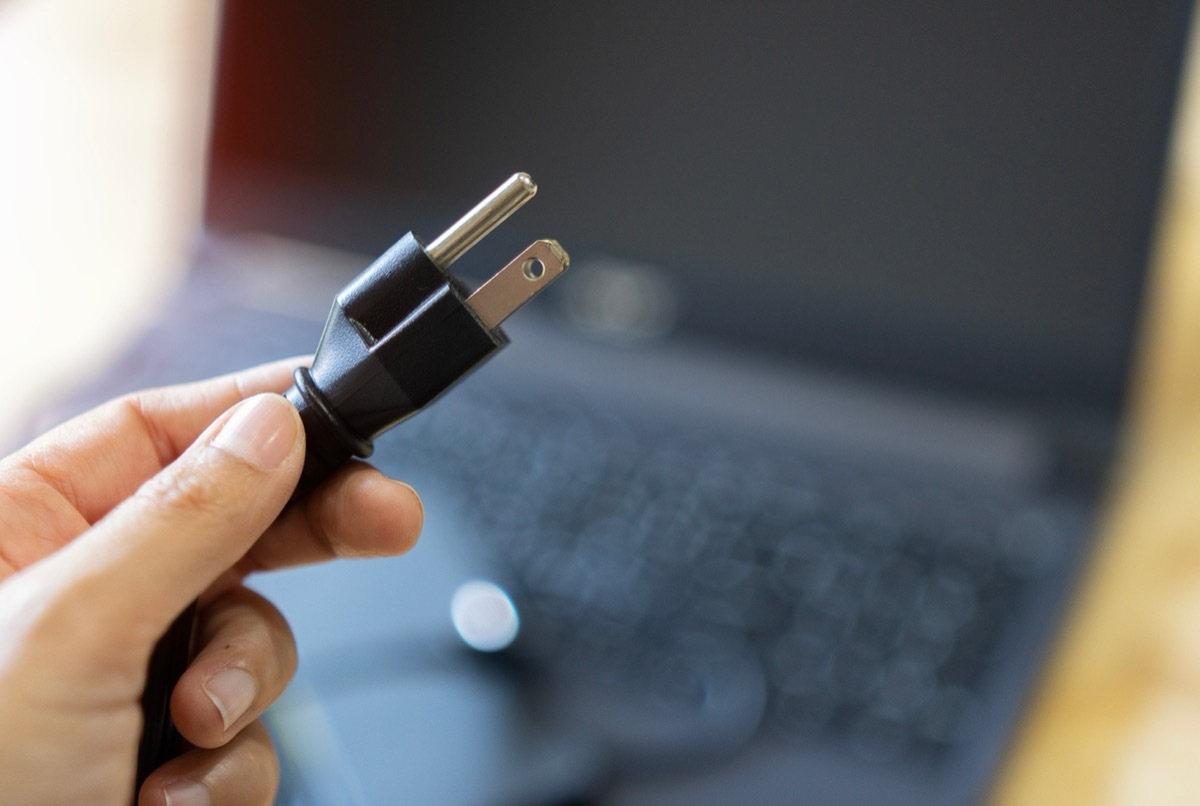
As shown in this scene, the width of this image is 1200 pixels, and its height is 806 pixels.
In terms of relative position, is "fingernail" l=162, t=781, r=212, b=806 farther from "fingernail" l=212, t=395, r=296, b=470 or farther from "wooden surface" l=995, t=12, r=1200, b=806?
"wooden surface" l=995, t=12, r=1200, b=806

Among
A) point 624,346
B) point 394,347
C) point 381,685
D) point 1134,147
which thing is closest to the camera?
point 394,347

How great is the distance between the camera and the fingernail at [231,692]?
28 cm

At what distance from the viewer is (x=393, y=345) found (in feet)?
0.82

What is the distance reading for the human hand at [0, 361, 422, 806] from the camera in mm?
236

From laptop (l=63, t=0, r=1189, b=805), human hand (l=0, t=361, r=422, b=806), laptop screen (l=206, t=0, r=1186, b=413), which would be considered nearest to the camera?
human hand (l=0, t=361, r=422, b=806)

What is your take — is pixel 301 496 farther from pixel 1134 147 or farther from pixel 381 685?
pixel 1134 147

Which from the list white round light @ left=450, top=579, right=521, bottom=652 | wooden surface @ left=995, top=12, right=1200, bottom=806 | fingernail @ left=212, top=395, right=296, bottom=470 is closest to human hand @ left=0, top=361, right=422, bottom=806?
fingernail @ left=212, top=395, right=296, bottom=470

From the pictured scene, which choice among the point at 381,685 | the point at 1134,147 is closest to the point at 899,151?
the point at 1134,147

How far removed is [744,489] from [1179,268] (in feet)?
0.87

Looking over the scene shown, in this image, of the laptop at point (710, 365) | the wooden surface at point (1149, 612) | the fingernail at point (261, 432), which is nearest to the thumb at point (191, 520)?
the fingernail at point (261, 432)

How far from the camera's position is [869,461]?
1.74ft

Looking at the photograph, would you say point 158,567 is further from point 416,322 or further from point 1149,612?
point 1149,612

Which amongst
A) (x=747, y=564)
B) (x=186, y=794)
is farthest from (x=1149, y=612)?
(x=186, y=794)

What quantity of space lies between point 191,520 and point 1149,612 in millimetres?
406
